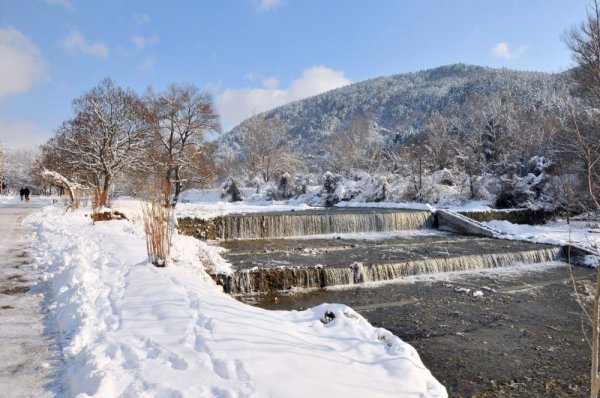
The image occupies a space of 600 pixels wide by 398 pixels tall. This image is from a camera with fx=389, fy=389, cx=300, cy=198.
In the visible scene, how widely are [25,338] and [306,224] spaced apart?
38.6ft

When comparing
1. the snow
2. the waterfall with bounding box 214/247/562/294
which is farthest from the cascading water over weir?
the snow

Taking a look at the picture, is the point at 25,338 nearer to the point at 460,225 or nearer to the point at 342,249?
the point at 342,249

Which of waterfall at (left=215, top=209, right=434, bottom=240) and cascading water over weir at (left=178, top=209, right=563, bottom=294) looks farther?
waterfall at (left=215, top=209, right=434, bottom=240)

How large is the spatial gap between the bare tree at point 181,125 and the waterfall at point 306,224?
1121 centimetres

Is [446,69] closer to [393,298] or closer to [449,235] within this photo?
[449,235]

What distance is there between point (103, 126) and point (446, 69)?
94009 mm

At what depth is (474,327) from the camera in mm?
6223

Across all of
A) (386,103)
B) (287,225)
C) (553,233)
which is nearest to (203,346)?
(287,225)

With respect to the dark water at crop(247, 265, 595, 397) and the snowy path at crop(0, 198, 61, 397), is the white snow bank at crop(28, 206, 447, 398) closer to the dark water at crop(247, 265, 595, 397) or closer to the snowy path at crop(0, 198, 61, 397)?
the snowy path at crop(0, 198, 61, 397)

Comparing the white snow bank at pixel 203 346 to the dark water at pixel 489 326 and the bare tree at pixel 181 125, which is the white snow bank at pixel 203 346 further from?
the bare tree at pixel 181 125

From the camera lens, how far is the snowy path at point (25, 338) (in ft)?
9.29

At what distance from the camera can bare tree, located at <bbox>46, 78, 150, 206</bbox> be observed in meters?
20.9

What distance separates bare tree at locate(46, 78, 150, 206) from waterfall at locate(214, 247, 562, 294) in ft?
50.0

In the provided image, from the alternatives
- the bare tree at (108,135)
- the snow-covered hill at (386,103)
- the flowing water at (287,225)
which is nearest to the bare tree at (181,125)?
the bare tree at (108,135)
